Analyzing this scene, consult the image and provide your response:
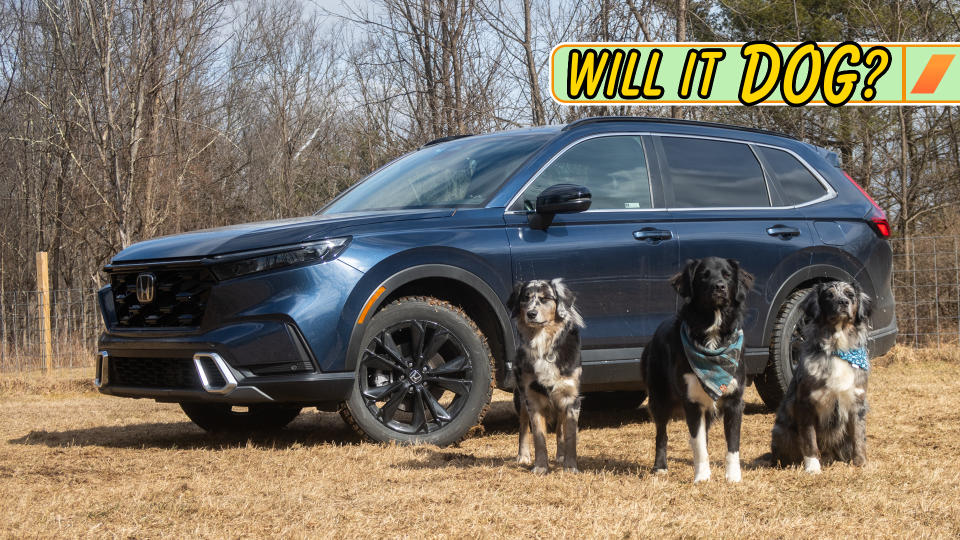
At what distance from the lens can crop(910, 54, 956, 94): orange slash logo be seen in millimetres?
16094

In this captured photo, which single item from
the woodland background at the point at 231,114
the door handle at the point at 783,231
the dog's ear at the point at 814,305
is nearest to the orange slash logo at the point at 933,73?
the woodland background at the point at 231,114

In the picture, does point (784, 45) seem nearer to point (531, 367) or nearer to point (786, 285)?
point (786, 285)

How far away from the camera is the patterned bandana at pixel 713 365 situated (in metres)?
5.05

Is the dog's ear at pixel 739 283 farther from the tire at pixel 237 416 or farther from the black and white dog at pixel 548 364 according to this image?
the tire at pixel 237 416

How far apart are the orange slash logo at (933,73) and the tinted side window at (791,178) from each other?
9579 mm

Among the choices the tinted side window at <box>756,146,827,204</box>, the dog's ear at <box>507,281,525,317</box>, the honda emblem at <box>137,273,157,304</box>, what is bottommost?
the dog's ear at <box>507,281,525,317</box>

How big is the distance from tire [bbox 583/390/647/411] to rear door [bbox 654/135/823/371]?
149 centimetres

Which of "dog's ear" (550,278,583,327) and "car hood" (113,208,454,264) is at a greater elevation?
"car hood" (113,208,454,264)

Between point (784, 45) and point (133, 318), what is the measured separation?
12692 millimetres

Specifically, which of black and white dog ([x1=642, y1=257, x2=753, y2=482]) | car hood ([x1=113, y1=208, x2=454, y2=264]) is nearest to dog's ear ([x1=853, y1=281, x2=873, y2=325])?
black and white dog ([x1=642, y1=257, x2=753, y2=482])

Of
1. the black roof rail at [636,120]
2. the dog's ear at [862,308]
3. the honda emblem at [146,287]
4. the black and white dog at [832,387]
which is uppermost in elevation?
the black roof rail at [636,120]

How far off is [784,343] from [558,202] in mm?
2280

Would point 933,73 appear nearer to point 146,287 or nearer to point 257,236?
point 257,236

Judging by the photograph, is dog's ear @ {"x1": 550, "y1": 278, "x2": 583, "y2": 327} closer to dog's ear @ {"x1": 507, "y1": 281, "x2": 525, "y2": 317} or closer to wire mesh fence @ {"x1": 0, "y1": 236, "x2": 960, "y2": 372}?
dog's ear @ {"x1": 507, "y1": 281, "x2": 525, "y2": 317}
